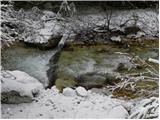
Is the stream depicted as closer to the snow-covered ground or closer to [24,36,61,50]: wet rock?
[24,36,61,50]: wet rock

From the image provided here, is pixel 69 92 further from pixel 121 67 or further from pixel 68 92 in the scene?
pixel 121 67

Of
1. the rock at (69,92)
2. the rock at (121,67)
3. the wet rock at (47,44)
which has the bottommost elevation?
the rock at (121,67)

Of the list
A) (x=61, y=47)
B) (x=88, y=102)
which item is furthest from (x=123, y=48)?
(x=88, y=102)

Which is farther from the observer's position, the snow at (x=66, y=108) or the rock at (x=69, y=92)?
the rock at (x=69, y=92)

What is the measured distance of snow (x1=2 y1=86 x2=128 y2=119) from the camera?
5.43 metres

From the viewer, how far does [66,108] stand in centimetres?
561

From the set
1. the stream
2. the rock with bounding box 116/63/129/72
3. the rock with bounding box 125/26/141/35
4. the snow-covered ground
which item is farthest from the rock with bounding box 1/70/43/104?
the rock with bounding box 125/26/141/35

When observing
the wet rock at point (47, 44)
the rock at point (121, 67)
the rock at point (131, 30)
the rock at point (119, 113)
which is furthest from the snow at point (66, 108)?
the rock at point (131, 30)

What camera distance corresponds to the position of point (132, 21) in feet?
31.0

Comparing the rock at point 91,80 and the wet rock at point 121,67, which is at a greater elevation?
the wet rock at point 121,67

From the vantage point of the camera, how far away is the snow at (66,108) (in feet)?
17.8

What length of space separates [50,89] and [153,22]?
4.17 m

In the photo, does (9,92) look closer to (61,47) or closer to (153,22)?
(61,47)

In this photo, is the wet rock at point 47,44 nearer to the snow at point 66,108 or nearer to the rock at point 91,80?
the rock at point 91,80
